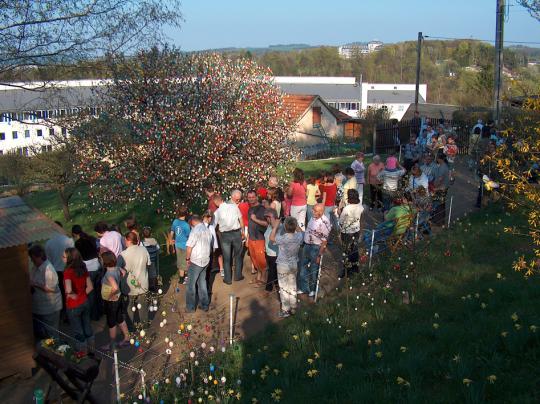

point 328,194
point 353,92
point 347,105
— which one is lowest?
point 328,194

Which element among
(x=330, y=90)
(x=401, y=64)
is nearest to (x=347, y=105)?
(x=330, y=90)

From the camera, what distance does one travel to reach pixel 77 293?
8.40m

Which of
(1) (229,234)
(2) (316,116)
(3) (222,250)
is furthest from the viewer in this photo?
(2) (316,116)

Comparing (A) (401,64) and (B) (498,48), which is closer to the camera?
(B) (498,48)

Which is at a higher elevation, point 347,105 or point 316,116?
point 347,105

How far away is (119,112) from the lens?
15320mm

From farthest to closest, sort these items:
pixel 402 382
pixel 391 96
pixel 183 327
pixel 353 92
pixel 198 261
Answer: pixel 391 96 → pixel 353 92 → pixel 198 261 → pixel 183 327 → pixel 402 382

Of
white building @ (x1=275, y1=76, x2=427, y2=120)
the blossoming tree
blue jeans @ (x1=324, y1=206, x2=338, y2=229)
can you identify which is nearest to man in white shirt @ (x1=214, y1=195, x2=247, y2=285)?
blue jeans @ (x1=324, y1=206, x2=338, y2=229)

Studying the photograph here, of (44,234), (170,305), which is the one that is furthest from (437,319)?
(44,234)

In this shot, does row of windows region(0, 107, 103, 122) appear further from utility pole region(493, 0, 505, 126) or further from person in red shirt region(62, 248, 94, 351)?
utility pole region(493, 0, 505, 126)

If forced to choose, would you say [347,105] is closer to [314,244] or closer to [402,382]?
[314,244]

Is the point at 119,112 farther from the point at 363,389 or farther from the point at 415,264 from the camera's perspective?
the point at 363,389

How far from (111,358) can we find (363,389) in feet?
12.6

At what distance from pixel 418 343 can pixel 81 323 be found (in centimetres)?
451
